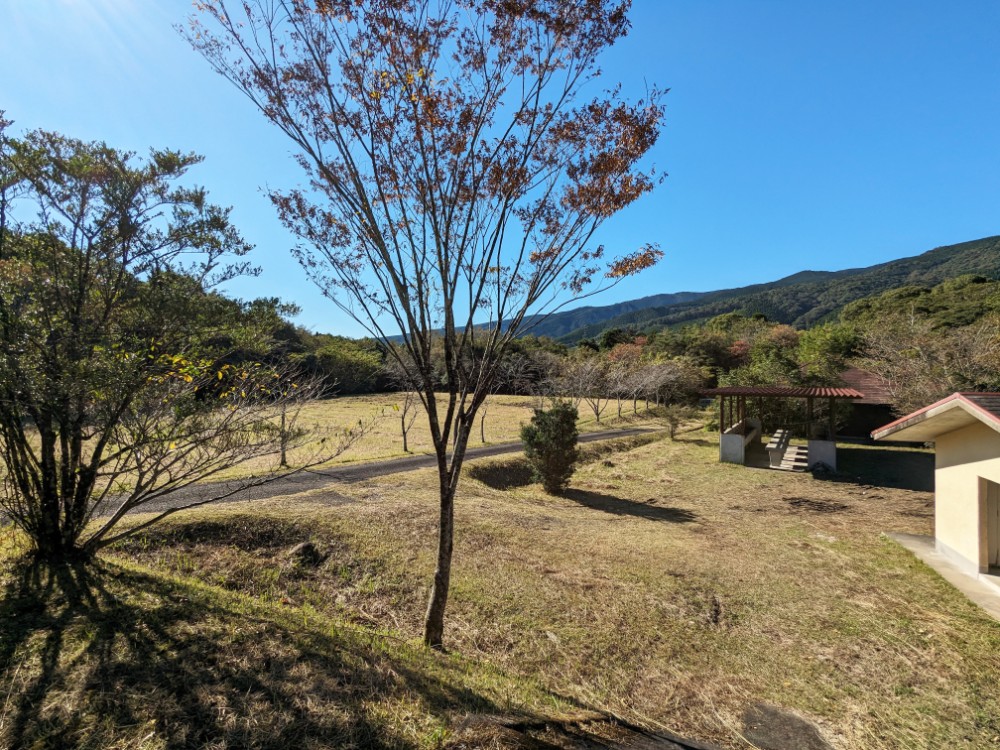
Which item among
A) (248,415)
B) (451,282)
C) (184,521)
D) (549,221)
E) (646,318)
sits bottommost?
(184,521)

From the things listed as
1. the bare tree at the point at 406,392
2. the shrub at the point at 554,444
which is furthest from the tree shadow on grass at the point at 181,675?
the shrub at the point at 554,444

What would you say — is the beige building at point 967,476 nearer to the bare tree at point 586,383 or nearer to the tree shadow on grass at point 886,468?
the tree shadow on grass at point 886,468

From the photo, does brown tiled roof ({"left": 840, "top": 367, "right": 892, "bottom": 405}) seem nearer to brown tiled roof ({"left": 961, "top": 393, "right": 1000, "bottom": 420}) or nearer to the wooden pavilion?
the wooden pavilion

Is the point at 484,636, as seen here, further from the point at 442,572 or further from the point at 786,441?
the point at 786,441

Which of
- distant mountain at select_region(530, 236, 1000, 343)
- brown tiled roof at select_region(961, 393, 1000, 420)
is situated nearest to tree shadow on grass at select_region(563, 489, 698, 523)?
brown tiled roof at select_region(961, 393, 1000, 420)

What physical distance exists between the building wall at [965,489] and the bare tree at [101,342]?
9076mm

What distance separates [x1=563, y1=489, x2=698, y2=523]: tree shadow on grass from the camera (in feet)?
34.0

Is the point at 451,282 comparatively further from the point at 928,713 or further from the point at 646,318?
the point at 646,318

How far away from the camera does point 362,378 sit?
41688mm

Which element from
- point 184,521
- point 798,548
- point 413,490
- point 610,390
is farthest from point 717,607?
point 610,390

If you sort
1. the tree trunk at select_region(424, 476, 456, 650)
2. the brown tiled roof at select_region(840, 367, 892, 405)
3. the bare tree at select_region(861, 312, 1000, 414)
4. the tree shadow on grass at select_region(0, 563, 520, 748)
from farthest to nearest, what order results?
the brown tiled roof at select_region(840, 367, 892, 405)
the bare tree at select_region(861, 312, 1000, 414)
the tree trunk at select_region(424, 476, 456, 650)
the tree shadow on grass at select_region(0, 563, 520, 748)

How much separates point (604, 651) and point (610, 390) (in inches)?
1156

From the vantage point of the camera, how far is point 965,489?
6.73 meters

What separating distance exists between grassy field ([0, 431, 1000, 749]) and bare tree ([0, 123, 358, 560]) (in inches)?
39.1
